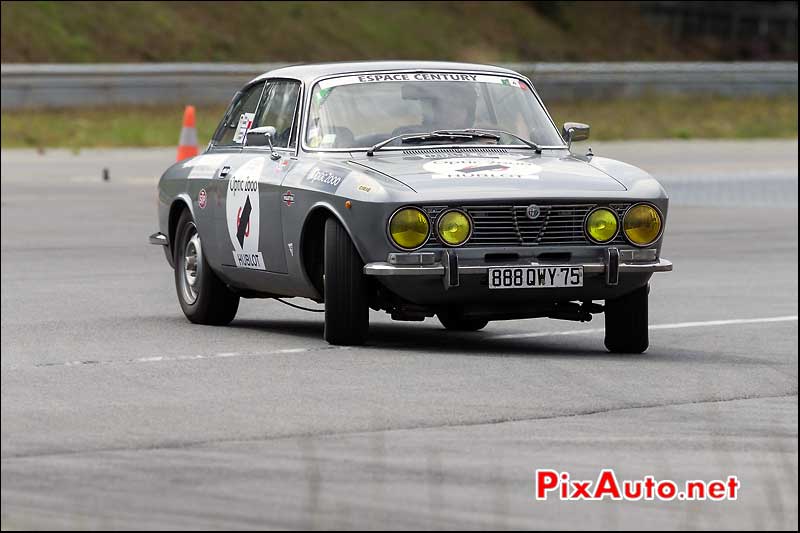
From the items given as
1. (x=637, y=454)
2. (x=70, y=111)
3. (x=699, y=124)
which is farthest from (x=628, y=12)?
(x=637, y=454)

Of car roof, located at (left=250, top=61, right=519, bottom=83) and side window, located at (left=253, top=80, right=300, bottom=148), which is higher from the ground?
car roof, located at (left=250, top=61, right=519, bottom=83)

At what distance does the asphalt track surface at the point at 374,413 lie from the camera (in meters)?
6.49

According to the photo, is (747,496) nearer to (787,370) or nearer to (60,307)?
(787,370)

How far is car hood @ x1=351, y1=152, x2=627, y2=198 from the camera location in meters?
10.5

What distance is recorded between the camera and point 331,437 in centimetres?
788

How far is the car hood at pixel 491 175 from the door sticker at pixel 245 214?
0.78 m

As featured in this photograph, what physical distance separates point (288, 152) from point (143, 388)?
9.08 ft

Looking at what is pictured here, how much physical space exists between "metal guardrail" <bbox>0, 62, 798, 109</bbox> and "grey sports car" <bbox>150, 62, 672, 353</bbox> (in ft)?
88.0

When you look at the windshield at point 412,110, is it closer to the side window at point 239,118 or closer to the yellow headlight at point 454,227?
the side window at point 239,118

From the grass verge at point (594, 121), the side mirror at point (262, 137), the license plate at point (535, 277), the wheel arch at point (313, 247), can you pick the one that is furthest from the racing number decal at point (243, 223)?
the grass verge at point (594, 121)

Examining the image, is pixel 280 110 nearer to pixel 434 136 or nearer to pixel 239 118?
pixel 239 118

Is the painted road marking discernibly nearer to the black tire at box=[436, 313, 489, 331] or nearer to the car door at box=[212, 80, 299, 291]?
the black tire at box=[436, 313, 489, 331]

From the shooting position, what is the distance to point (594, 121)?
4009 cm

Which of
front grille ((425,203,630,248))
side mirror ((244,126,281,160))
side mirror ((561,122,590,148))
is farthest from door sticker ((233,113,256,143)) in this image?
front grille ((425,203,630,248))
